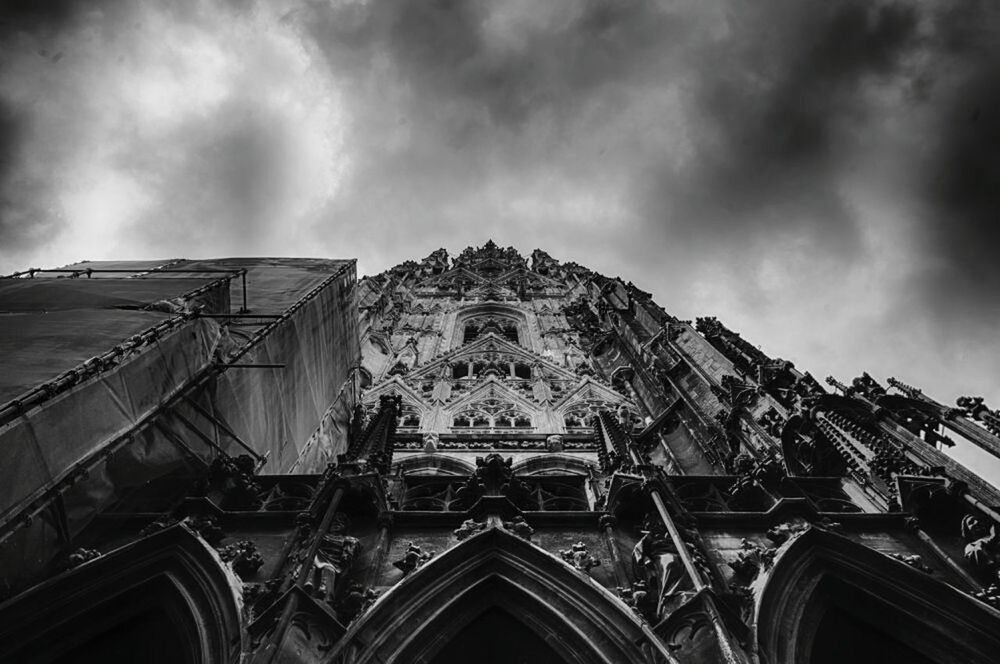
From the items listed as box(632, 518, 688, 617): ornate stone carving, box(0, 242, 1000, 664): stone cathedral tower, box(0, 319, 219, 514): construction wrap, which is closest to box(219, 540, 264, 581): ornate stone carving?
box(0, 242, 1000, 664): stone cathedral tower

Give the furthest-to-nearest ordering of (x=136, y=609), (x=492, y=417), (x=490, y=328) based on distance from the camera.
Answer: (x=490, y=328)
(x=492, y=417)
(x=136, y=609)

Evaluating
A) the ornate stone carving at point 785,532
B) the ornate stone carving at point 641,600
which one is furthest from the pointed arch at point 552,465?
the ornate stone carving at point 641,600

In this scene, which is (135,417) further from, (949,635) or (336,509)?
(949,635)

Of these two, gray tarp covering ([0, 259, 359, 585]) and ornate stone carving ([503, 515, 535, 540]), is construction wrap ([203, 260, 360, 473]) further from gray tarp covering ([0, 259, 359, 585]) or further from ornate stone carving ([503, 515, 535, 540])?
ornate stone carving ([503, 515, 535, 540])

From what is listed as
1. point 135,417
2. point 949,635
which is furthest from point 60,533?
point 949,635

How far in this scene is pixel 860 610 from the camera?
600 centimetres

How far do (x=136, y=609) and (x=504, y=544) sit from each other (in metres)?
3.42

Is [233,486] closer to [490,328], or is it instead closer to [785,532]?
[785,532]

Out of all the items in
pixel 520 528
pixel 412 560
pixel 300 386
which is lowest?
pixel 412 560

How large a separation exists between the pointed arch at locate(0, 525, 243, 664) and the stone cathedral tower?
2cm

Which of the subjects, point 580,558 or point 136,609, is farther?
point 580,558

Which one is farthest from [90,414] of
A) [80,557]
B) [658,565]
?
[658,565]

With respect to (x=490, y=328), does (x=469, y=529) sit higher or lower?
lower

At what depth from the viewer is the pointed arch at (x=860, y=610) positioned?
17.9 feet
